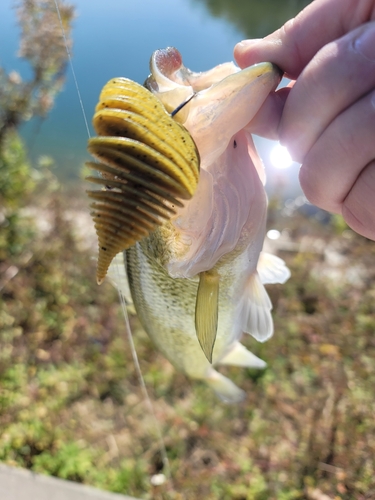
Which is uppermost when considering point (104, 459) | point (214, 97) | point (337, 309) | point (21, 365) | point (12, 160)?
point (214, 97)

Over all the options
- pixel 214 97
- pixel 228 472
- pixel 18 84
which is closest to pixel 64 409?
pixel 228 472

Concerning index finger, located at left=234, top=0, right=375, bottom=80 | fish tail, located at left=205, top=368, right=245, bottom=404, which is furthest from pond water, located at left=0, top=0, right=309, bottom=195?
index finger, located at left=234, top=0, right=375, bottom=80

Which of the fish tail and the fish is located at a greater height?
the fish

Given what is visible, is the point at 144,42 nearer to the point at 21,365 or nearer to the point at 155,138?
the point at 21,365

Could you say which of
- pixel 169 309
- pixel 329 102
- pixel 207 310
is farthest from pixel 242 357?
pixel 329 102

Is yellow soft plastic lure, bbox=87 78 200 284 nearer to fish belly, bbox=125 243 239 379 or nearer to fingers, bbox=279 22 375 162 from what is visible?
fingers, bbox=279 22 375 162

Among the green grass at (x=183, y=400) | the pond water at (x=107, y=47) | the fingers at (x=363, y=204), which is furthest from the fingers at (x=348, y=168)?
the pond water at (x=107, y=47)
